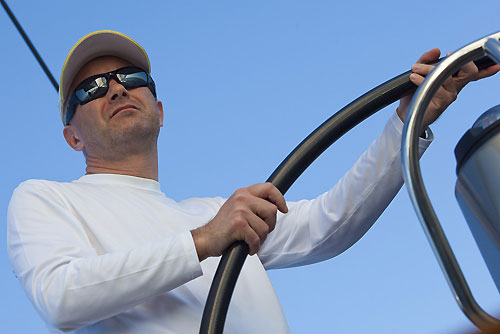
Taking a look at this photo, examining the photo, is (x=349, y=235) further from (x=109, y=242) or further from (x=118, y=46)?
(x=118, y=46)

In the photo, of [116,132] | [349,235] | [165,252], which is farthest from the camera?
[116,132]

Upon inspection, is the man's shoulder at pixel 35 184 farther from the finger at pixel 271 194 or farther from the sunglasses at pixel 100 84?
the finger at pixel 271 194

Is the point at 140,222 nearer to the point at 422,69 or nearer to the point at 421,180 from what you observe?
the point at 422,69

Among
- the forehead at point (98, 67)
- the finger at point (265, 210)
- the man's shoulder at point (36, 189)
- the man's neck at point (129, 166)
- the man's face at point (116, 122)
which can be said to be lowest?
the finger at point (265, 210)

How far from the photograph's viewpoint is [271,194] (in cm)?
113

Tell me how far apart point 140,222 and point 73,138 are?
0.72 metres

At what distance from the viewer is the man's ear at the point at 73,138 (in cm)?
215

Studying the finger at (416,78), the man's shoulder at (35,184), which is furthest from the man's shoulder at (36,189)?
the finger at (416,78)

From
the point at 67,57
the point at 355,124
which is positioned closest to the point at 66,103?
the point at 67,57

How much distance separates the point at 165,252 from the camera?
4.02 feet

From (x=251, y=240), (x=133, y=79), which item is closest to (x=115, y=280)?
(x=251, y=240)

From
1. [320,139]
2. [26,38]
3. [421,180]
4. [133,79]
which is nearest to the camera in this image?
[421,180]

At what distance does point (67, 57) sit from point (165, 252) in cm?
108

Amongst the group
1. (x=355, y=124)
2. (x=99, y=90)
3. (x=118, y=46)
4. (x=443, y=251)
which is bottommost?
(x=443, y=251)
